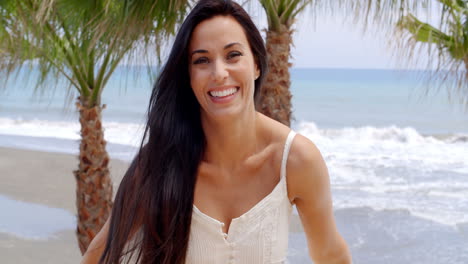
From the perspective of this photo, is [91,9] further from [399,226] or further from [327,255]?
[399,226]

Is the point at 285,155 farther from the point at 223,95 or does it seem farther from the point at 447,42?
the point at 447,42

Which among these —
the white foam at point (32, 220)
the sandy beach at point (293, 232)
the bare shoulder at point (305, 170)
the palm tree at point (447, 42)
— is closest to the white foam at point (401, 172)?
the sandy beach at point (293, 232)

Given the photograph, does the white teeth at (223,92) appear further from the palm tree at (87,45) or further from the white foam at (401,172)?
the white foam at (401,172)

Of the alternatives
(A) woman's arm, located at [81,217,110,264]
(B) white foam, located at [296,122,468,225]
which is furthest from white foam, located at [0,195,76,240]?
(A) woman's arm, located at [81,217,110,264]

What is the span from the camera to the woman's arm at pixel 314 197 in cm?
185

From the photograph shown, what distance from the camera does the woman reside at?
183 cm

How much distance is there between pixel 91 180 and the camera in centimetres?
509

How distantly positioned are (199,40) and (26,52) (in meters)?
3.02

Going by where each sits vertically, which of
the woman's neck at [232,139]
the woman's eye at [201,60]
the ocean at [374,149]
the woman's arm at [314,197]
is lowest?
the ocean at [374,149]

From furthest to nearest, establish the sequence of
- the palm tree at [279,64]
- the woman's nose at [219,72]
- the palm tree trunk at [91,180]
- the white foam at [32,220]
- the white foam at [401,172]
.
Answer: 1. the white foam at [401,172]
2. the white foam at [32,220]
3. the palm tree trunk at [91,180]
4. the palm tree at [279,64]
5. the woman's nose at [219,72]

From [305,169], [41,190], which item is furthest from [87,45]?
[41,190]

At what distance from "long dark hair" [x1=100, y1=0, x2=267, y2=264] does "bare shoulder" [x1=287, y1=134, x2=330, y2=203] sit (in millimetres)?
330

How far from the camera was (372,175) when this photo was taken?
12.5 m

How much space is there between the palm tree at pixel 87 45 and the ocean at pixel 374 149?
7.0 inches
